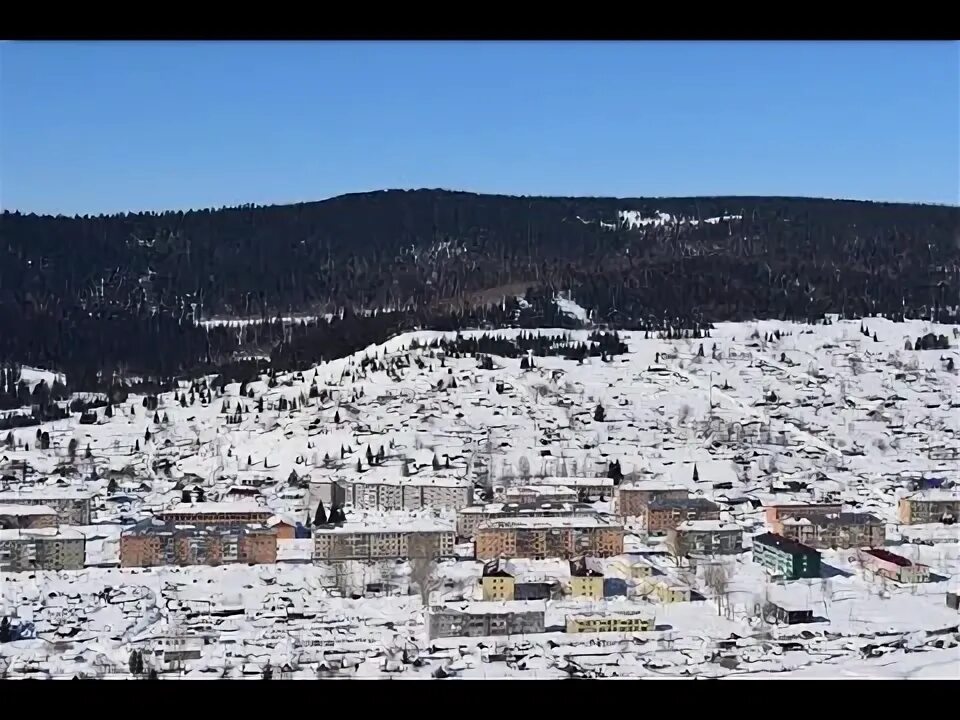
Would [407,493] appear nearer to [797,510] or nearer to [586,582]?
[586,582]

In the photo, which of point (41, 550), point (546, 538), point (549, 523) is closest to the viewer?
point (546, 538)

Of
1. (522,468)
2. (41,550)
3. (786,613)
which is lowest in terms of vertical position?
(786,613)

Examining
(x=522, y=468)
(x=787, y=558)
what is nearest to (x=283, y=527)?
(x=522, y=468)

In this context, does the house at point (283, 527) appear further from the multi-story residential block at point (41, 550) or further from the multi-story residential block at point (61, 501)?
the multi-story residential block at point (61, 501)

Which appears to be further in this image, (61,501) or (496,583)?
(61,501)

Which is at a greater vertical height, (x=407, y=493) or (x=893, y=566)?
(x=407, y=493)
